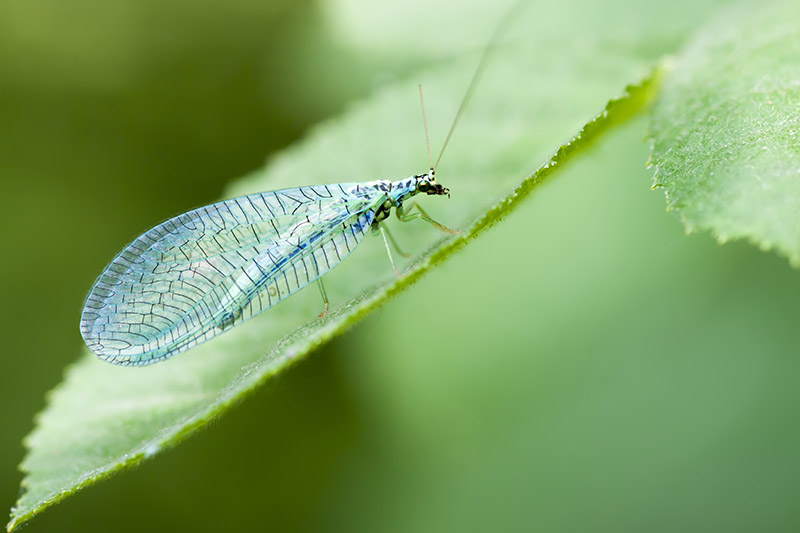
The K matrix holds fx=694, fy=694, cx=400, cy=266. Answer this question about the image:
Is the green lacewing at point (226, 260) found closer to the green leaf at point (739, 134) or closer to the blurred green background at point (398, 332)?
the blurred green background at point (398, 332)

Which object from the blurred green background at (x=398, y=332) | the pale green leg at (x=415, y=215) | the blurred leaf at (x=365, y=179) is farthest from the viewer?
the blurred green background at (x=398, y=332)

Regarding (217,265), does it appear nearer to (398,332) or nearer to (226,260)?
(226,260)

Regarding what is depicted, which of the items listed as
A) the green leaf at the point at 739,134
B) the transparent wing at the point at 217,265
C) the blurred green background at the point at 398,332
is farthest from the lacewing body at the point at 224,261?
the green leaf at the point at 739,134

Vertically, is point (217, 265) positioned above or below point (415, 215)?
above

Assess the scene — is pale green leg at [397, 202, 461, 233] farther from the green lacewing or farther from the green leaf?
the green leaf

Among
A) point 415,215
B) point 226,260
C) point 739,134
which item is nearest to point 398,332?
point 415,215

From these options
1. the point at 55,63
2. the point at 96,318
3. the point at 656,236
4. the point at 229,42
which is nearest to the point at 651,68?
the point at 656,236
